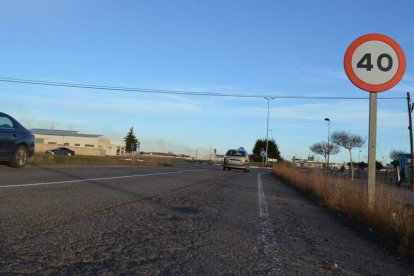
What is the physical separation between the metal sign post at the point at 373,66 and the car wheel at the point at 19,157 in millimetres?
10656

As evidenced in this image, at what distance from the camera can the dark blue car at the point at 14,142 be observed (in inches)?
524

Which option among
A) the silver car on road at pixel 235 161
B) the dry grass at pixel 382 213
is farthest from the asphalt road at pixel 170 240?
the silver car on road at pixel 235 161

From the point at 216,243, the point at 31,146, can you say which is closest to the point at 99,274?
the point at 216,243

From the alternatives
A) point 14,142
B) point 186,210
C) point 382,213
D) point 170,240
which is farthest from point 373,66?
point 14,142

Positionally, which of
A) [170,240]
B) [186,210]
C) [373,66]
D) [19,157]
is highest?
[373,66]

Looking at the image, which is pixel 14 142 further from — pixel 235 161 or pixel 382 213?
pixel 235 161

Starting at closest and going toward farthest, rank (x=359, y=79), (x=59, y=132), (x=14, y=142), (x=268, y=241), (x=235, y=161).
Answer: (x=268, y=241)
(x=359, y=79)
(x=14, y=142)
(x=235, y=161)
(x=59, y=132)

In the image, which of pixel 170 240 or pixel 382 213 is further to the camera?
pixel 382 213

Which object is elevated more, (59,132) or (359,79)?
(59,132)

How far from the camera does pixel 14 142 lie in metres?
13.7

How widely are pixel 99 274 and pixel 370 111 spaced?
5637 millimetres

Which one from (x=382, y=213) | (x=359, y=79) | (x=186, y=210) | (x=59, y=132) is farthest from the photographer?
(x=59, y=132)

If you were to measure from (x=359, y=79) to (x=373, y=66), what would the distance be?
1.11ft

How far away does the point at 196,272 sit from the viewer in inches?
159
